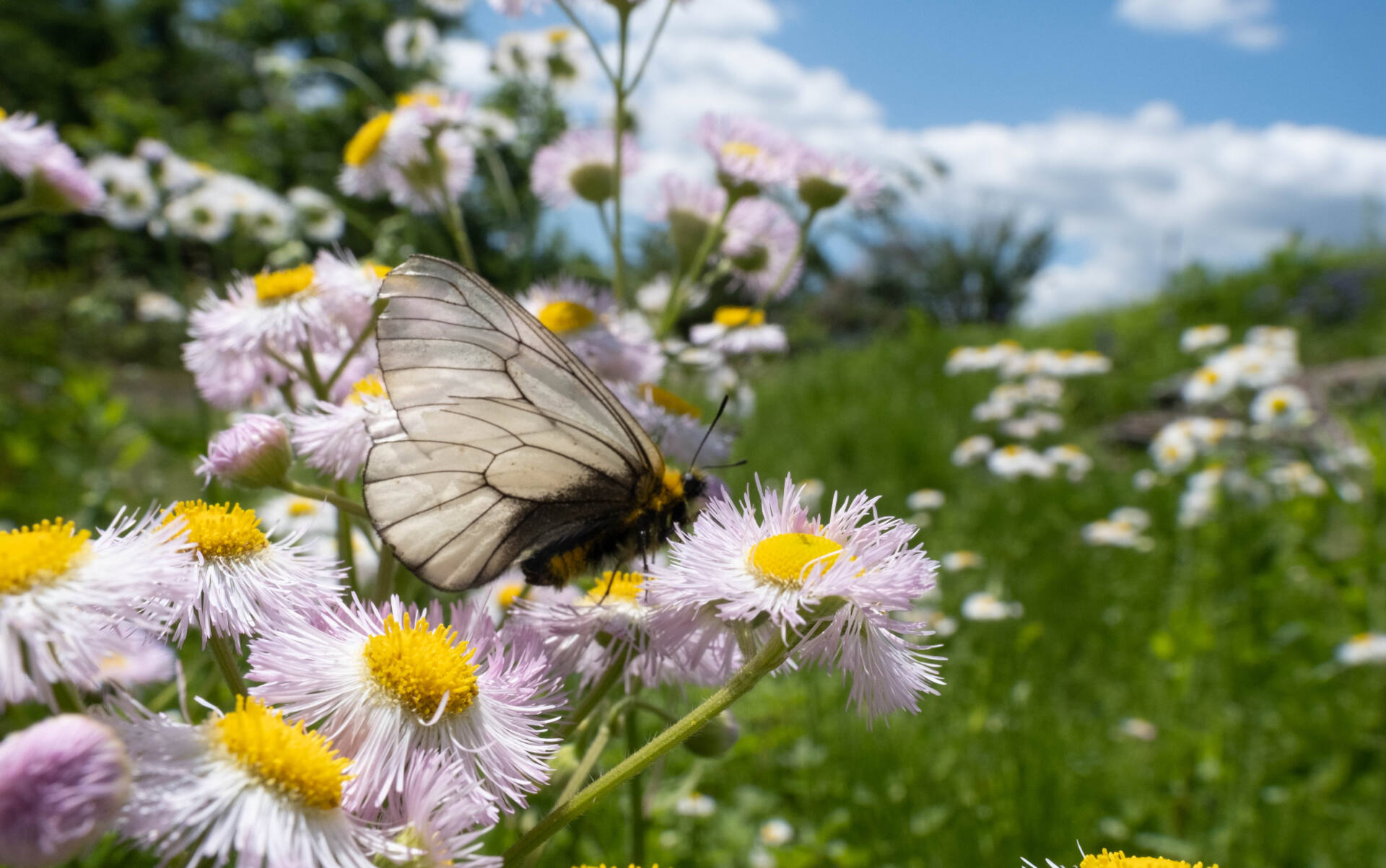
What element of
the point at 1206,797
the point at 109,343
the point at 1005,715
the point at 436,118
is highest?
the point at 436,118

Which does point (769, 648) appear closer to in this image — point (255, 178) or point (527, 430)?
point (527, 430)

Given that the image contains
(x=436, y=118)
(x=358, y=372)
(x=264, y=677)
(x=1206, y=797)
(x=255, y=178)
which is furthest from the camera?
(x=255, y=178)

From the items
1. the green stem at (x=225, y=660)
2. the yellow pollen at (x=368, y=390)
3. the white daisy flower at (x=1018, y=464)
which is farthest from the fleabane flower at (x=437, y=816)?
the white daisy flower at (x=1018, y=464)

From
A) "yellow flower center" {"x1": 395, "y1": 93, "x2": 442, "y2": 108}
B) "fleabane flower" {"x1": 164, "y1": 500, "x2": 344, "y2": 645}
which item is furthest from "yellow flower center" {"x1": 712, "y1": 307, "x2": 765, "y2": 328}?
"fleabane flower" {"x1": 164, "y1": 500, "x2": 344, "y2": 645}

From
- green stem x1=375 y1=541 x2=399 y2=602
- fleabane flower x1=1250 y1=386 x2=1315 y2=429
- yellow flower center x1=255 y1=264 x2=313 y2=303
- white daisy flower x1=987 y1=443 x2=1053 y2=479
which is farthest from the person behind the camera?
fleabane flower x1=1250 y1=386 x2=1315 y2=429

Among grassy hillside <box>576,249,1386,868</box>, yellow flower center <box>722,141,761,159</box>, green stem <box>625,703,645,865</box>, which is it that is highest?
yellow flower center <box>722,141,761,159</box>

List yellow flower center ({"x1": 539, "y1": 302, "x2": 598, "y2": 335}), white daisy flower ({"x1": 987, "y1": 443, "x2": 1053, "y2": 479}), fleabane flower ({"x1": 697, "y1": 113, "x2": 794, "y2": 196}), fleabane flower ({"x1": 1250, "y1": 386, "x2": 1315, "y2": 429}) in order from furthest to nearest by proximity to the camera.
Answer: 1. fleabane flower ({"x1": 1250, "y1": 386, "x2": 1315, "y2": 429})
2. white daisy flower ({"x1": 987, "y1": 443, "x2": 1053, "y2": 479})
3. fleabane flower ({"x1": 697, "y1": 113, "x2": 794, "y2": 196})
4. yellow flower center ({"x1": 539, "y1": 302, "x2": 598, "y2": 335})

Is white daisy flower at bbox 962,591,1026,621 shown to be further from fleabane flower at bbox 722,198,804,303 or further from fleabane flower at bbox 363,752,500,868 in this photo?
fleabane flower at bbox 363,752,500,868

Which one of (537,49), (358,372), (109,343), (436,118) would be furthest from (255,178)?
(358,372)
